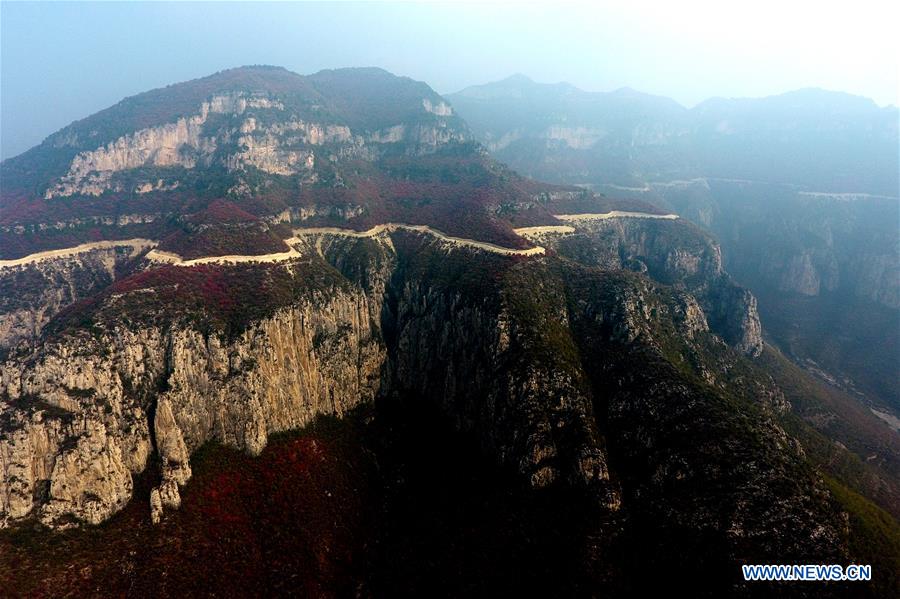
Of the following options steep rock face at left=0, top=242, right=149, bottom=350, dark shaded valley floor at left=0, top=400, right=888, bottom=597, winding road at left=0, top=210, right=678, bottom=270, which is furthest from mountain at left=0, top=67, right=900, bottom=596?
winding road at left=0, top=210, right=678, bottom=270

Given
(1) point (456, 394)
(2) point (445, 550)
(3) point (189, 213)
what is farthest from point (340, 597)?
(3) point (189, 213)

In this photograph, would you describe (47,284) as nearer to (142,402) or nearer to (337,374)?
(142,402)

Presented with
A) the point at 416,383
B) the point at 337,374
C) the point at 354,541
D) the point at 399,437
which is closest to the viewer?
the point at 354,541

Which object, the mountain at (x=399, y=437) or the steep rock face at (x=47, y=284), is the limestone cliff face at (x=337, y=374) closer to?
the mountain at (x=399, y=437)

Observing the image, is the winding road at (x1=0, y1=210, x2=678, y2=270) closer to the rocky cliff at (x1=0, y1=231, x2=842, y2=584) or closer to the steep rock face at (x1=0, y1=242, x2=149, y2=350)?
the steep rock face at (x1=0, y1=242, x2=149, y2=350)

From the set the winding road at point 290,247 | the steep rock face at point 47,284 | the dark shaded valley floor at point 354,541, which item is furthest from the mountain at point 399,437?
the winding road at point 290,247

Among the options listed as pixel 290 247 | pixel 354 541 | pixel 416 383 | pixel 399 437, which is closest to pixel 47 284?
pixel 290 247
